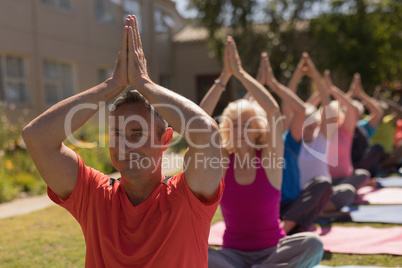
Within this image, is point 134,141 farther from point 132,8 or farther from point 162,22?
point 162,22

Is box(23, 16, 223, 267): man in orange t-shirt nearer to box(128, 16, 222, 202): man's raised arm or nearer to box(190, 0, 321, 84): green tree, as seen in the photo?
box(128, 16, 222, 202): man's raised arm

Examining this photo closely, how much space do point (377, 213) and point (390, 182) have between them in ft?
6.69

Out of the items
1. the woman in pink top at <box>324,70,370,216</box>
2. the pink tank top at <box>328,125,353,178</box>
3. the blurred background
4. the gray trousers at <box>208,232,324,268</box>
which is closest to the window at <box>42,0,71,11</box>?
the blurred background

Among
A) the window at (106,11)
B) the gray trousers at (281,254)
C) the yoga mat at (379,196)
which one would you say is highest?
the window at (106,11)

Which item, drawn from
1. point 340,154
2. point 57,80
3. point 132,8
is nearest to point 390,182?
point 340,154

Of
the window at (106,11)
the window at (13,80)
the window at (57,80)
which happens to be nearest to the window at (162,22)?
the window at (106,11)

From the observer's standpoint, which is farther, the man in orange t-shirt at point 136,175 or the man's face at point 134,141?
the man's face at point 134,141

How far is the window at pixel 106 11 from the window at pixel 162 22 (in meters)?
3.62

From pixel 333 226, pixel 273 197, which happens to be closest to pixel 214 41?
pixel 333 226

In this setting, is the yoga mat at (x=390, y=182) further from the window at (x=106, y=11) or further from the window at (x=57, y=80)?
the window at (x=106, y=11)

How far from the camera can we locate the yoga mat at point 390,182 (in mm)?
6219

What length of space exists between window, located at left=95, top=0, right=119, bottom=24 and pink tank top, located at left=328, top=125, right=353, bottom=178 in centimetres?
1008

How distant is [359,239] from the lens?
3777 mm

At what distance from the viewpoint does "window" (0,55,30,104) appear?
9.63 meters
